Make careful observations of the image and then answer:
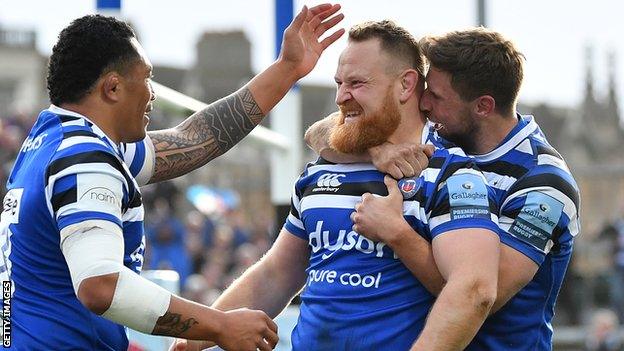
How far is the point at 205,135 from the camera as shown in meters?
5.94

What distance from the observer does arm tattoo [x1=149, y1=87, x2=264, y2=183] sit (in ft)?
19.0

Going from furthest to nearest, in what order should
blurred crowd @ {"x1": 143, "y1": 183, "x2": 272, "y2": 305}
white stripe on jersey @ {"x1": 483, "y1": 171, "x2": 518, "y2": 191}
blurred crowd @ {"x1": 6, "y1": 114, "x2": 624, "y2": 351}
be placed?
blurred crowd @ {"x1": 143, "y1": 183, "x2": 272, "y2": 305}
blurred crowd @ {"x1": 6, "y1": 114, "x2": 624, "y2": 351}
white stripe on jersey @ {"x1": 483, "y1": 171, "x2": 518, "y2": 191}

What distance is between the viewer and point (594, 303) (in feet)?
55.4

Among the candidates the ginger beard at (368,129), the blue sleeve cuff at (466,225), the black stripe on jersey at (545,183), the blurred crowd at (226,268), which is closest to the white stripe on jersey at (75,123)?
the ginger beard at (368,129)

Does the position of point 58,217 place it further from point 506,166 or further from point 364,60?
point 506,166

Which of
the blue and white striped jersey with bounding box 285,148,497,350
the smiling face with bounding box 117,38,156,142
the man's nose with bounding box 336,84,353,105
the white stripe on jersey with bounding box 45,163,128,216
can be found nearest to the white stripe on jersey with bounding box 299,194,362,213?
the blue and white striped jersey with bounding box 285,148,497,350

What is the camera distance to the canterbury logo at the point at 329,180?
16.9 ft

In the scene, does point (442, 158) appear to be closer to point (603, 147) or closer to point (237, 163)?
point (237, 163)

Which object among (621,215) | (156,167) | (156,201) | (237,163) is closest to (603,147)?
(237,163)

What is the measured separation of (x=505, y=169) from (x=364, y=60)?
26.8 inches

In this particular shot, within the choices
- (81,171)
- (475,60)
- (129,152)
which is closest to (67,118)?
(81,171)

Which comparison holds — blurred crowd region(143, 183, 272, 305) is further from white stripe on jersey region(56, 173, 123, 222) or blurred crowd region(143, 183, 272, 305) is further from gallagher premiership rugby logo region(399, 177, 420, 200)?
white stripe on jersey region(56, 173, 123, 222)

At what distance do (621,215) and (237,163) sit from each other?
13.7 metres

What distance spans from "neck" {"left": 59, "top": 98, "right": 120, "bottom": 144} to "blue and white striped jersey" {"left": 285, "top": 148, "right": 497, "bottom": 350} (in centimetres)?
82
